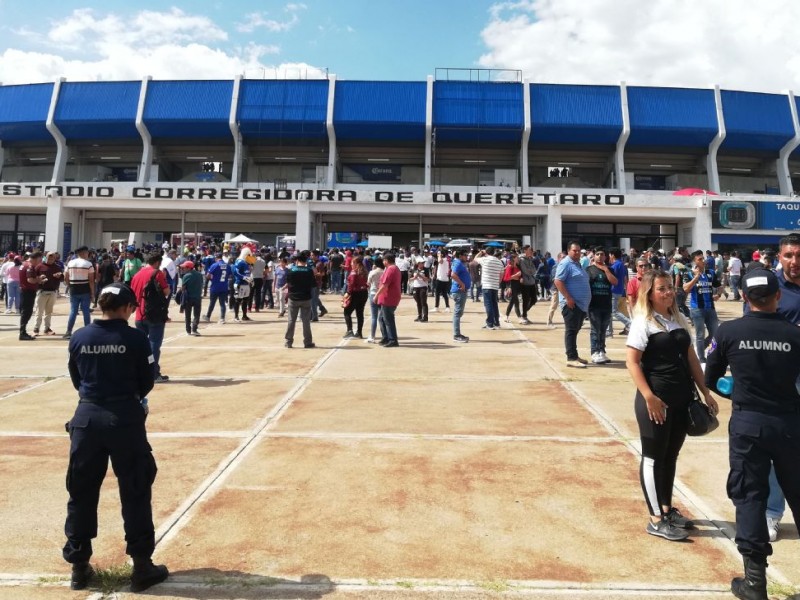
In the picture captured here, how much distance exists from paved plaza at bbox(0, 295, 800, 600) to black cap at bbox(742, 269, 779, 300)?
4.76 ft

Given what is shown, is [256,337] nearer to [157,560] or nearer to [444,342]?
[444,342]

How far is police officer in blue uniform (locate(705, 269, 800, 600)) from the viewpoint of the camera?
2.65 meters

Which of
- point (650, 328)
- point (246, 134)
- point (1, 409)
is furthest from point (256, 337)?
point (246, 134)

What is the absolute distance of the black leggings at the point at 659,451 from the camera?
3295mm

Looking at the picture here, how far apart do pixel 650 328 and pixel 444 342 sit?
751 cm

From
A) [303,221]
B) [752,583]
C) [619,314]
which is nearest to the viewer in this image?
[752,583]

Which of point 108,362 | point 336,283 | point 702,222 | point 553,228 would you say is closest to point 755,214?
point 702,222

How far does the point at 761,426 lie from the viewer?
270cm

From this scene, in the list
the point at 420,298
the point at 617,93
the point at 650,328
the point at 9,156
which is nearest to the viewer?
the point at 650,328

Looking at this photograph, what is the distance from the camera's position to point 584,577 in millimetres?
2838

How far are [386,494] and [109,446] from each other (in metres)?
Answer: 1.84

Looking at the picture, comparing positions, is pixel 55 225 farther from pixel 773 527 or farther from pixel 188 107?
pixel 773 527

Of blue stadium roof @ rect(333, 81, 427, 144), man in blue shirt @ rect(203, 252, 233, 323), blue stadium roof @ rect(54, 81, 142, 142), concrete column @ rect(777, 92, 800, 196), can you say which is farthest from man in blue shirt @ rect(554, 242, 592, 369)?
concrete column @ rect(777, 92, 800, 196)

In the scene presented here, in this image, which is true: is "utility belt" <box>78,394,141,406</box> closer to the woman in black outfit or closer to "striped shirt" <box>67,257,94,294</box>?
the woman in black outfit
